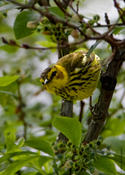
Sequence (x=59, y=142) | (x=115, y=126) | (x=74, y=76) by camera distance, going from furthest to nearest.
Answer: (x=74, y=76), (x=115, y=126), (x=59, y=142)

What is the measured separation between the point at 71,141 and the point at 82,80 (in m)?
1.36

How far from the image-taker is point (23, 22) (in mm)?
2217

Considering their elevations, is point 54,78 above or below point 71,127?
below

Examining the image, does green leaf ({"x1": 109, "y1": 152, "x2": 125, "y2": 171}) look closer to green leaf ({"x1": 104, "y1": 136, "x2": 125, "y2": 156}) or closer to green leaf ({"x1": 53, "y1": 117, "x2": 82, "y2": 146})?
green leaf ({"x1": 104, "y1": 136, "x2": 125, "y2": 156})

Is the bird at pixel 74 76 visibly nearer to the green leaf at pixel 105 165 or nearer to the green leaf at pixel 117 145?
the green leaf at pixel 117 145

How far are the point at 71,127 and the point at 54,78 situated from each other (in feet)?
4.69

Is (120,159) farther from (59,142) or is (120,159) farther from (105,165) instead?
(59,142)

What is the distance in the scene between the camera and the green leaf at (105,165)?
6.94ft

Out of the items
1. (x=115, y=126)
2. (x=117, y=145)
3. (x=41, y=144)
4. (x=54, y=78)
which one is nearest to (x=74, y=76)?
(x=54, y=78)

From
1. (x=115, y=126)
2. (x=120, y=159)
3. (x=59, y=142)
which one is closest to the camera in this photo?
(x=120, y=159)

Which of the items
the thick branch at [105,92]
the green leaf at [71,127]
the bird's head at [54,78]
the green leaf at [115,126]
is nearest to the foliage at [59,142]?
the green leaf at [71,127]

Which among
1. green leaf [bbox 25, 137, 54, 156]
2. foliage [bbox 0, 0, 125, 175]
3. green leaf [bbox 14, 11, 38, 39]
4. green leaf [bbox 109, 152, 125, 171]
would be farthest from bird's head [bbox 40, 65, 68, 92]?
green leaf [bbox 109, 152, 125, 171]

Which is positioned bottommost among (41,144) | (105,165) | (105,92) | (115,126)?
(115,126)

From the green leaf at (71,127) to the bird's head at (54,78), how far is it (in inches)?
50.3
